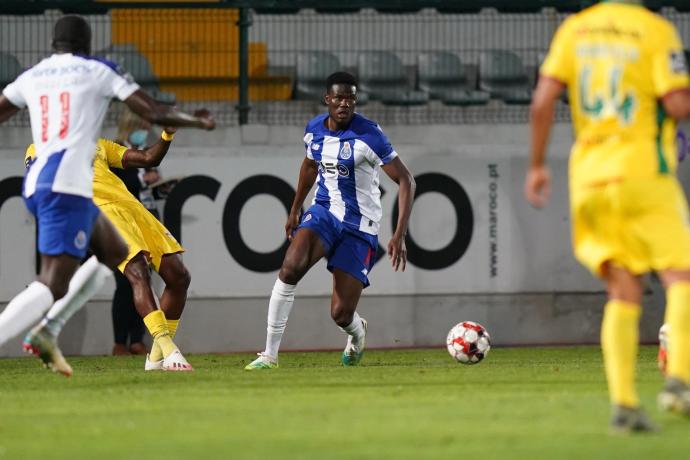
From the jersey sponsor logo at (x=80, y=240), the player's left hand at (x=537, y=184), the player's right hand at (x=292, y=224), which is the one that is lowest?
the player's right hand at (x=292, y=224)

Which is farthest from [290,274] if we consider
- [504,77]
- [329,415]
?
[504,77]

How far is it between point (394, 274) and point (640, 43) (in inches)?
374

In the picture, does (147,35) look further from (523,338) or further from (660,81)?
(660,81)

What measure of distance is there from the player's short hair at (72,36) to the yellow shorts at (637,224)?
4185 millimetres

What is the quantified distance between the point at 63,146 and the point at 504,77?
9.20m

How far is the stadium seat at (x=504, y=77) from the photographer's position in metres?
17.8

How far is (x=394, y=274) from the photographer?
16.5 meters

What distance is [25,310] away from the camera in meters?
9.66

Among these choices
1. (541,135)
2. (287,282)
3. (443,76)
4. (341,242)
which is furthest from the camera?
(443,76)

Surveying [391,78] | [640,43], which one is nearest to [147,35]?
[391,78]

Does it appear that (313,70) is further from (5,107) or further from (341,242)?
(5,107)

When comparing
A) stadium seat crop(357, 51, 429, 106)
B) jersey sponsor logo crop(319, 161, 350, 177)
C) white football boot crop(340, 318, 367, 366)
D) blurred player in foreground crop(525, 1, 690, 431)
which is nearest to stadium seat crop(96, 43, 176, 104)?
stadium seat crop(357, 51, 429, 106)

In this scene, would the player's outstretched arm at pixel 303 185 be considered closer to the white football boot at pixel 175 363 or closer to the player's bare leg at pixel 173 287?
the player's bare leg at pixel 173 287

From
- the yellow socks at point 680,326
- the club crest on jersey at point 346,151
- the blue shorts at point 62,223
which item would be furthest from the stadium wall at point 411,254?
the yellow socks at point 680,326
